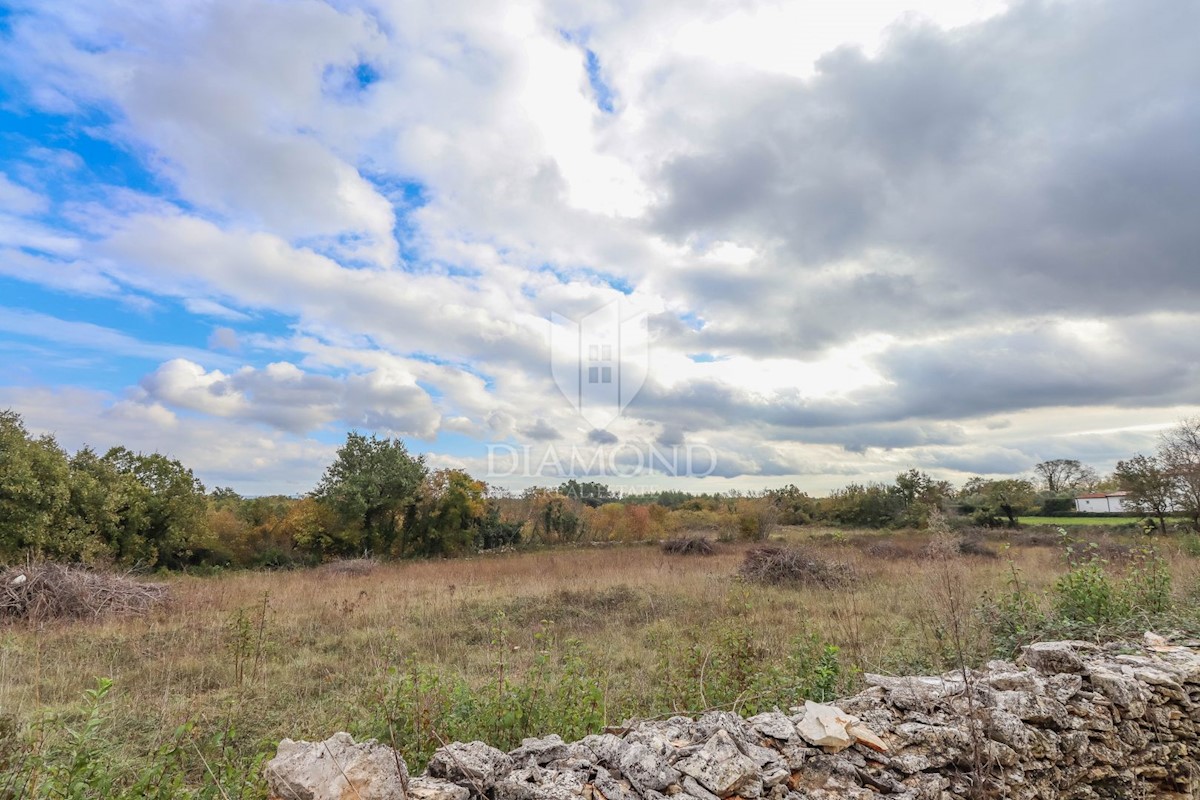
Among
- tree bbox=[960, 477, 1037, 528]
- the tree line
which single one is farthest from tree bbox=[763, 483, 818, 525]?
tree bbox=[960, 477, 1037, 528]

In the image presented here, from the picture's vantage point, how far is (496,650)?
714 centimetres

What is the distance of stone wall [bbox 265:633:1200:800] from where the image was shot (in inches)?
88.2

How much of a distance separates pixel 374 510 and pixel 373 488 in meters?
1.32

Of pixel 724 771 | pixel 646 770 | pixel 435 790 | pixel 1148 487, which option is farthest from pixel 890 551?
pixel 435 790

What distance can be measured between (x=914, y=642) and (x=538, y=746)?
17.7ft

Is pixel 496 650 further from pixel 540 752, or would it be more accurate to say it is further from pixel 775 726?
pixel 775 726

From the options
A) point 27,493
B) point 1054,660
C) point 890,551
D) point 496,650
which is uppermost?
point 27,493

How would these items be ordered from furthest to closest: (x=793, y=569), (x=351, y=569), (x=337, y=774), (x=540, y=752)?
(x=351, y=569) → (x=793, y=569) → (x=540, y=752) → (x=337, y=774)

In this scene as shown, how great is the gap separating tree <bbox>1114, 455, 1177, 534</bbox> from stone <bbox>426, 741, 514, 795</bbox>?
27.0m

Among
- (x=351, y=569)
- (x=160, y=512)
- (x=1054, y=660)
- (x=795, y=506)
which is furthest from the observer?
(x=795, y=506)

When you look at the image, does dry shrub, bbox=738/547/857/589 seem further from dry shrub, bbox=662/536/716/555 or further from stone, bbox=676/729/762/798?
stone, bbox=676/729/762/798

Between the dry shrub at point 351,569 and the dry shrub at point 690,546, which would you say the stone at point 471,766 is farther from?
the dry shrub at point 690,546

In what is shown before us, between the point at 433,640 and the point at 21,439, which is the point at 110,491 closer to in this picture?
the point at 21,439

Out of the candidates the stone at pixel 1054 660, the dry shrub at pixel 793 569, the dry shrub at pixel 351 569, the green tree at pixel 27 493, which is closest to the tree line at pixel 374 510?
the green tree at pixel 27 493
